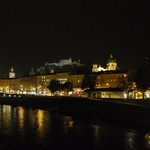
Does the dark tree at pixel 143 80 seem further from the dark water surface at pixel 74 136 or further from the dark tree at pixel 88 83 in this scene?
the dark tree at pixel 88 83

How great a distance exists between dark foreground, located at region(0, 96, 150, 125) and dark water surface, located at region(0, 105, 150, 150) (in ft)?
8.44

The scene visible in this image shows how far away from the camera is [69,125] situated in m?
38.3

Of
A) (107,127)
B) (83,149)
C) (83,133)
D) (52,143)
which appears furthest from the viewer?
(107,127)

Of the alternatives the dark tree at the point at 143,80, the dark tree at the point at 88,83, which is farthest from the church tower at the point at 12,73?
the dark tree at the point at 143,80

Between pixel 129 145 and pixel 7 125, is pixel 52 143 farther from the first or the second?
pixel 7 125

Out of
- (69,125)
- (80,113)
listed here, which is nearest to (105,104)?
(80,113)

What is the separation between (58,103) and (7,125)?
28.1m

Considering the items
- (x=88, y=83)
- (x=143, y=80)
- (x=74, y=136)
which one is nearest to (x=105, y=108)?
(x=143, y=80)

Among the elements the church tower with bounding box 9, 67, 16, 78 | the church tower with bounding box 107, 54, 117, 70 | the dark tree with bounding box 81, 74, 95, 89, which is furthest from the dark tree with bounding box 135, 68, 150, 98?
the church tower with bounding box 9, 67, 16, 78

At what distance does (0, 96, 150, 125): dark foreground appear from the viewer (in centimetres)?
3909

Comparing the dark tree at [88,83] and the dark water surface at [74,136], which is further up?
the dark tree at [88,83]

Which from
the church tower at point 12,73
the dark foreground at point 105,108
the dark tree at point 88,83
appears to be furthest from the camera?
the church tower at point 12,73

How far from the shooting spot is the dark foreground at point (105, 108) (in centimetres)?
3909

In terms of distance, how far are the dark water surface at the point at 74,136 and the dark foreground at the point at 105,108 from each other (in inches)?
101
